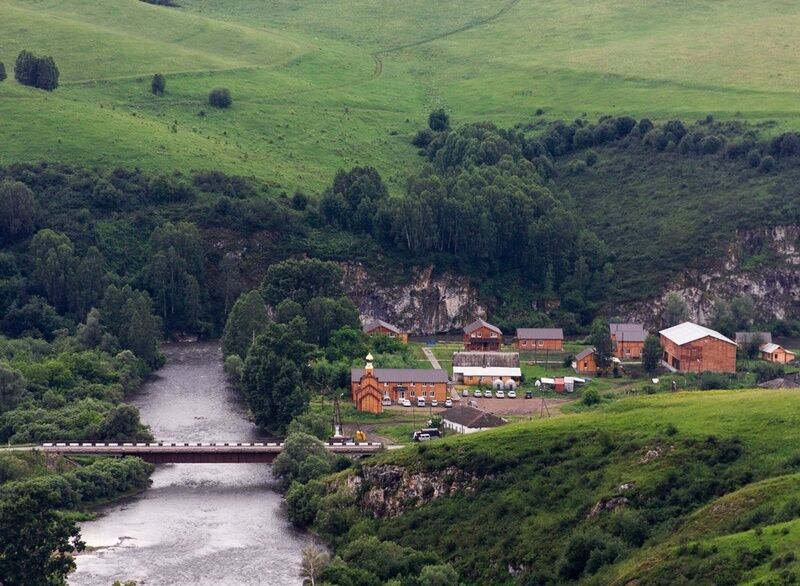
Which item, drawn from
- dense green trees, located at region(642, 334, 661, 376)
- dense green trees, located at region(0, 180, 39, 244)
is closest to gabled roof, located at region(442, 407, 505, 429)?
dense green trees, located at region(642, 334, 661, 376)

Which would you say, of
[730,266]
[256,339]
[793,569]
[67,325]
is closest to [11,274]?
[67,325]

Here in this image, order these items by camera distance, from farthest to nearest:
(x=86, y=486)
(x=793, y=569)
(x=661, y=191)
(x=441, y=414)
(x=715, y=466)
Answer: (x=661, y=191), (x=441, y=414), (x=86, y=486), (x=715, y=466), (x=793, y=569)

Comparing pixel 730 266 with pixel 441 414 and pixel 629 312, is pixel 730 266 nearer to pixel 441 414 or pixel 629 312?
pixel 629 312

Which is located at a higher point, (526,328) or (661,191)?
(661,191)

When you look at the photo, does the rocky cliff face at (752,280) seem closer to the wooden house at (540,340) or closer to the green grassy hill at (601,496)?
the wooden house at (540,340)

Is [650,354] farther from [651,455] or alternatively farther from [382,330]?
[651,455]
